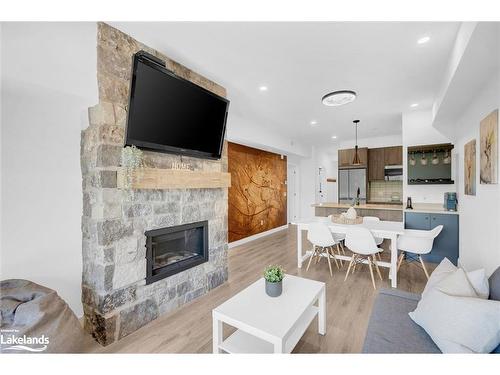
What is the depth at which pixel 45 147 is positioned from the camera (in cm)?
193

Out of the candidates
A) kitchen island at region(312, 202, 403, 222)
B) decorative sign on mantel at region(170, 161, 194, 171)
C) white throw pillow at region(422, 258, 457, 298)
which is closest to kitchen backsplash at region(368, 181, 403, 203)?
kitchen island at region(312, 202, 403, 222)

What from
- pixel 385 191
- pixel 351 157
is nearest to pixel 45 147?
pixel 351 157

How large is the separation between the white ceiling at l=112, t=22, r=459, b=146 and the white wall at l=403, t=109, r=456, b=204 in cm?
36

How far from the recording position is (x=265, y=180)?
20.2 feet

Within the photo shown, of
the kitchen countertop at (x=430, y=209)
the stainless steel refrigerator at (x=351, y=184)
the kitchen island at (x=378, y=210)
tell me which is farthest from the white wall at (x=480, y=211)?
the stainless steel refrigerator at (x=351, y=184)

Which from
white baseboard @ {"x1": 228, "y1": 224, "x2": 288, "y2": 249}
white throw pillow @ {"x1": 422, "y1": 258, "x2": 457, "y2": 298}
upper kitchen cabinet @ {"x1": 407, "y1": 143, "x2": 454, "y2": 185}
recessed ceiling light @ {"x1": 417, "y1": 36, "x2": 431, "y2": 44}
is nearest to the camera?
white throw pillow @ {"x1": 422, "y1": 258, "x2": 457, "y2": 298}

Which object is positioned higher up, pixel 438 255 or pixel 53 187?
pixel 53 187

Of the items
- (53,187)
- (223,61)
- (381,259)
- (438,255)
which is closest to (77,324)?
(53,187)

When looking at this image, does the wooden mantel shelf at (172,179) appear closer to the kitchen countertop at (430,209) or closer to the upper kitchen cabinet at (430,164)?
the kitchen countertop at (430,209)

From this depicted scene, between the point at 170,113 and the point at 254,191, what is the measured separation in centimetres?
366

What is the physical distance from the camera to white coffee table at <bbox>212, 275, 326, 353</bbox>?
145cm

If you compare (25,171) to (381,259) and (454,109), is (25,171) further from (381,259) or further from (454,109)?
(381,259)

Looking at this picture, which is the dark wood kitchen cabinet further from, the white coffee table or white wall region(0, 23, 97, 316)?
white wall region(0, 23, 97, 316)

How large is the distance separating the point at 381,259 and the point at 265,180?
319 cm
